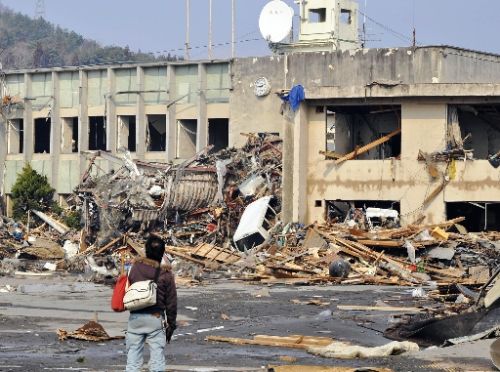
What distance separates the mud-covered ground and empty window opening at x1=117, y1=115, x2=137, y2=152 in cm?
2020

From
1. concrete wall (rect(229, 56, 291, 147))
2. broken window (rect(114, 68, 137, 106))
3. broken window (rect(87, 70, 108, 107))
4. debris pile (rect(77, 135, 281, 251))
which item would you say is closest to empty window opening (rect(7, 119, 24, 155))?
broken window (rect(87, 70, 108, 107))

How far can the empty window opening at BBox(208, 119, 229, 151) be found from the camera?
161ft

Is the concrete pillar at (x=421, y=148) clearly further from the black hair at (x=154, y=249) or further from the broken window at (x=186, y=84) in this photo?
the black hair at (x=154, y=249)

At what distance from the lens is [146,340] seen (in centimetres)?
1219

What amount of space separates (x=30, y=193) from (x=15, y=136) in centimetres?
560

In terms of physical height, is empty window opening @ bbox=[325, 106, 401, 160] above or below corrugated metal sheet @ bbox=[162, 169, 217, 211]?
above

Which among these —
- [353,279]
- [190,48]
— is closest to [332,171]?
[353,279]

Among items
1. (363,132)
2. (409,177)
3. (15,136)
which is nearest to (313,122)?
(363,132)

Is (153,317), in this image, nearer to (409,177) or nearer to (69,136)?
(409,177)

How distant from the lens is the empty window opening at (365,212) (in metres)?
34.7

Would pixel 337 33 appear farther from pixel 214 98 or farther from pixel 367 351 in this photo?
pixel 367 351

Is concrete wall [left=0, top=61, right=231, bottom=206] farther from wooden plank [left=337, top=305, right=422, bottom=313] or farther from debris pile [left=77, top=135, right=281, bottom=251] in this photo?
wooden plank [left=337, top=305, right=422, bottom=313]

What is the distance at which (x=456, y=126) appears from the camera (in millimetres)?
35250

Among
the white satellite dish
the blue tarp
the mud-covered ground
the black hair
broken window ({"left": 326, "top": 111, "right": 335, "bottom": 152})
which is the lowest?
the mud-covered ground
